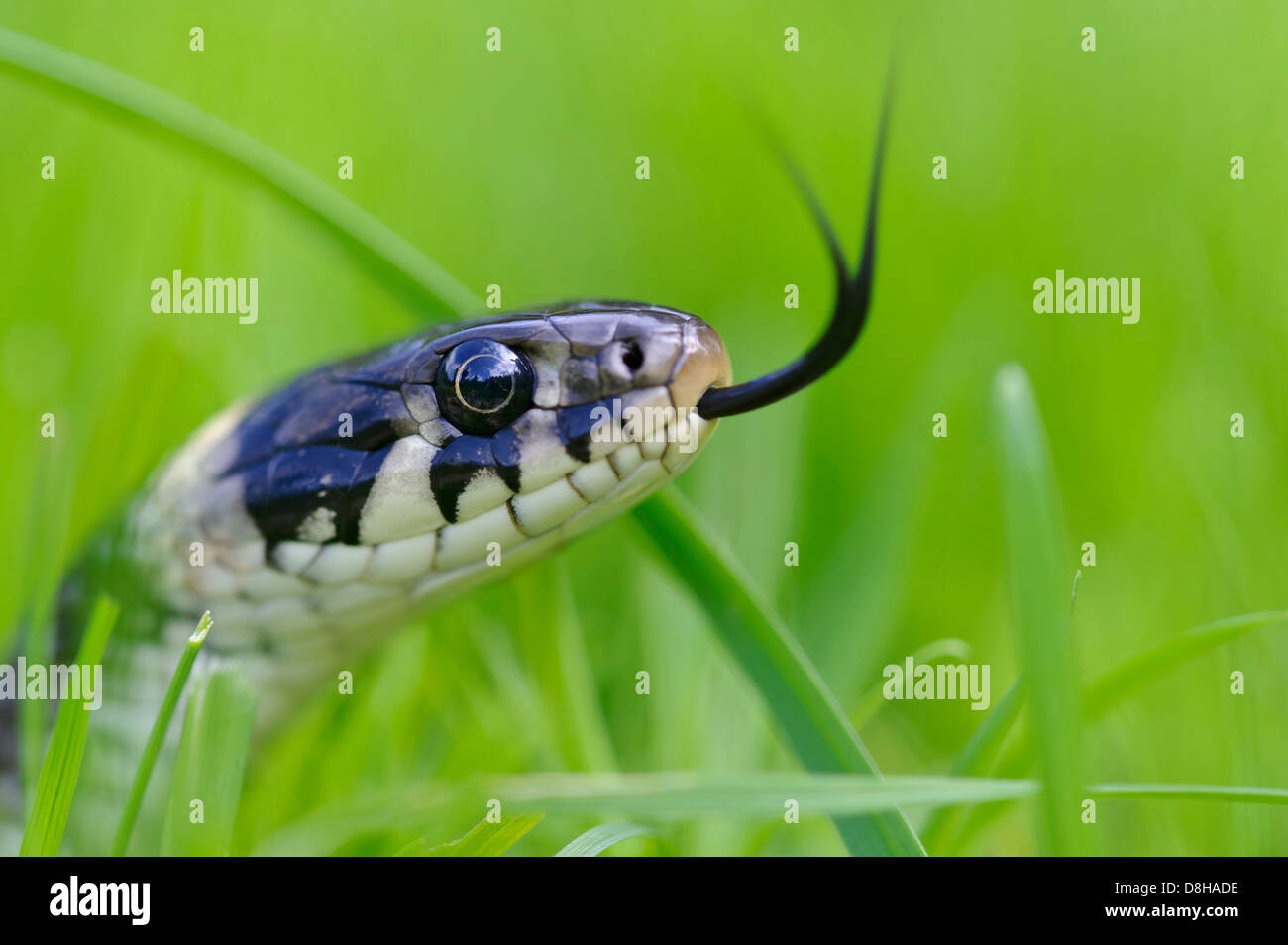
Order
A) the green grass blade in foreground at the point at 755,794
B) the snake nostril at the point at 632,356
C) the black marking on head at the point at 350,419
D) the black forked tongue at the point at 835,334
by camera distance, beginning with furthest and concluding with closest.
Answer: the black marking on head at the point at 350,419, the snake nostril at the point at 632,356, the black forked tongue at the point at 835,334, the green grass blade in foreground at the point at 755,794

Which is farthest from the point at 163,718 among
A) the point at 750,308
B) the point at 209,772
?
the point at 750,308

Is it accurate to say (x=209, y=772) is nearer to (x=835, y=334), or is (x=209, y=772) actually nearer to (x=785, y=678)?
(x=785, y=678)

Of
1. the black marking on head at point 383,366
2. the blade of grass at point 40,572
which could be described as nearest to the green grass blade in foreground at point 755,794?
the black marking on head at point 383,366

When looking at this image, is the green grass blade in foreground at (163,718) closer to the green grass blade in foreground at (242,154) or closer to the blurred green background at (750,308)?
the blurred green background at (750,308)

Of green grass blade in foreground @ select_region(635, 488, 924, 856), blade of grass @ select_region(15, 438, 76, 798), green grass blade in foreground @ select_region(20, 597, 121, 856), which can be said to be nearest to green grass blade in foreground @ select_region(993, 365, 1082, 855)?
green grass blade in foreground @ select_region(635, 488, 924, 856)

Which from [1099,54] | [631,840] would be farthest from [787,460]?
[1099,54]

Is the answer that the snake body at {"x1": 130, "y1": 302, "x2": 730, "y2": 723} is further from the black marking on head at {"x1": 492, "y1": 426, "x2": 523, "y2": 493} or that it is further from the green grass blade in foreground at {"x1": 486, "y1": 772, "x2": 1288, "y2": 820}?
the green grass blade in foreground at {"x1": 486, "y1": 772, "x2": 1288, "y2": 820}

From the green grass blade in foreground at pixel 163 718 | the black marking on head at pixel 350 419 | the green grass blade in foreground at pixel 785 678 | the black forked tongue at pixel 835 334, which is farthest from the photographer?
the black marking on head at pixel 350 419
